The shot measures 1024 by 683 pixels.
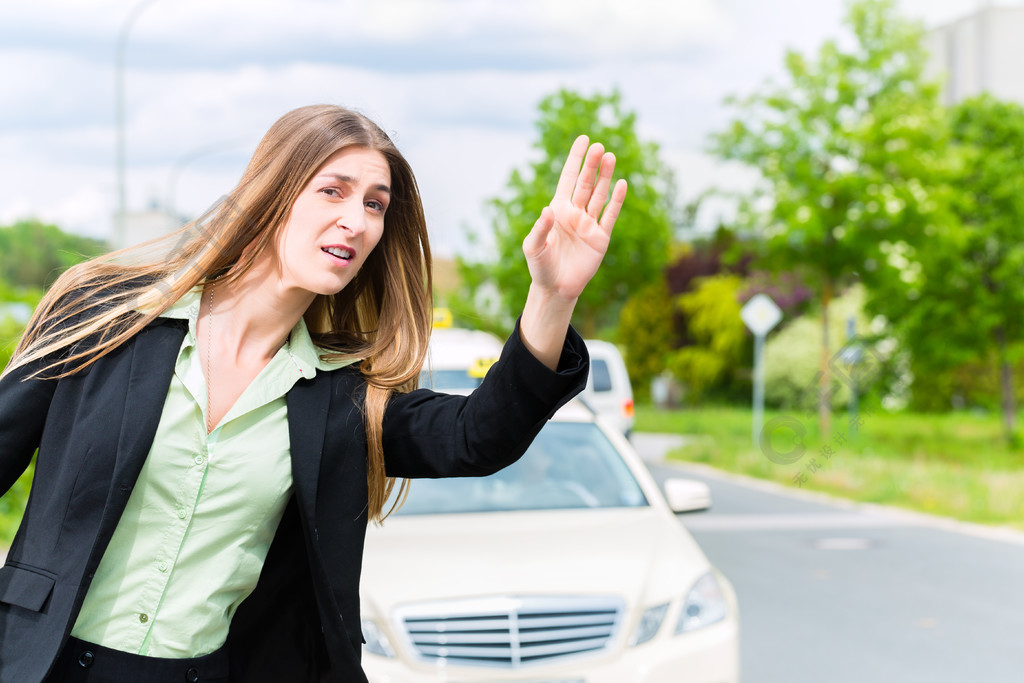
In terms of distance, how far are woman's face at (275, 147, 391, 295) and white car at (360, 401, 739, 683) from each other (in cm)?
210

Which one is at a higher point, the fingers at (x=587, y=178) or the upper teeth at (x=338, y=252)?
the fingers at (x=587, y=178)

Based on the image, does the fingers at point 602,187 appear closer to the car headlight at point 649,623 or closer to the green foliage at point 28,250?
the car headlight at point 649,623

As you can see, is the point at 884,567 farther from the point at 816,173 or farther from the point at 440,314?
the point at 816,173

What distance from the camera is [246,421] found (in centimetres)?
178

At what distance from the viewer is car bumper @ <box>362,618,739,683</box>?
11.6 ft

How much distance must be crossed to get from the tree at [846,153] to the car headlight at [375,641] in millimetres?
10246

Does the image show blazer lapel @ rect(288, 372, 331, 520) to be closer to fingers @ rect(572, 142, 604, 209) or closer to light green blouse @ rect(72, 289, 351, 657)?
light green blouse @ rect(72, 289, 351, 657)

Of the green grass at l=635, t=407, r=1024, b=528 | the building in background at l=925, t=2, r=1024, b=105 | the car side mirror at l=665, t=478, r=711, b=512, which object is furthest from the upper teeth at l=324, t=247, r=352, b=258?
the building in background at l=925, t=2, r=1024, b=105

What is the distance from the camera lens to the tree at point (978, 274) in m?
16.1

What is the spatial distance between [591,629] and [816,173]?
13263 millimetres

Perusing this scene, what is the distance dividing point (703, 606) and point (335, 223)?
8.47 ft

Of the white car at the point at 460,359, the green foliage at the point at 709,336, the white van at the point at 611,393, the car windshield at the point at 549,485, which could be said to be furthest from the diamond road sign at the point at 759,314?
the green foliage at the point at 709,336

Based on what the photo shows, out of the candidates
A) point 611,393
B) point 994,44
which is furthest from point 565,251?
point 994,44

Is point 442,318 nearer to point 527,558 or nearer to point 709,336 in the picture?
point 527,558
